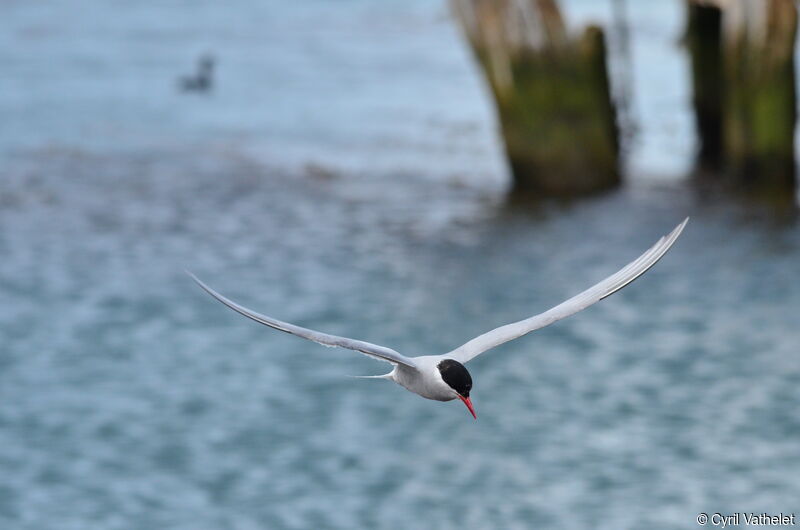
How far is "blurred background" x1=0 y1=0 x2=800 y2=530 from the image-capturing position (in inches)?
611

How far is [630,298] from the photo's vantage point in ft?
67.1

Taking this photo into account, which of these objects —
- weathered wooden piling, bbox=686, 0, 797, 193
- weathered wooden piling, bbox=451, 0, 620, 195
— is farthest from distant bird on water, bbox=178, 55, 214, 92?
weathered wooden piling, bbox=686, 0, 797, 193

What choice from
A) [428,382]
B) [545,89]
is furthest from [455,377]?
[545,89]

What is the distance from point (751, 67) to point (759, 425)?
830 centimetres

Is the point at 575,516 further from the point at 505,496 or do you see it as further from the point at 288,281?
the point at 288,281

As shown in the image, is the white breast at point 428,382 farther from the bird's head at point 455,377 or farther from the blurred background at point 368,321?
the blurred background at point 368,321

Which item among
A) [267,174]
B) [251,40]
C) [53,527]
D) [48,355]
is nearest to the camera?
[53,527]

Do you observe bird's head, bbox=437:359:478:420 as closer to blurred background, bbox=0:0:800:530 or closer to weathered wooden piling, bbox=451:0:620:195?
blurred background, bbox=0:0:800:530

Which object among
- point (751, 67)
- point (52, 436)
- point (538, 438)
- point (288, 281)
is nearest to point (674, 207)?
point (751, 67)

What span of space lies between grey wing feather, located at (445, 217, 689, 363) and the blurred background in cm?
746

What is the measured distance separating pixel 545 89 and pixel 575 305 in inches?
649

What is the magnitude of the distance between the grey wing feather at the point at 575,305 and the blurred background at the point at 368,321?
7461 mm

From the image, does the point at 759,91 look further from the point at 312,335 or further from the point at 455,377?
the point at 312,335

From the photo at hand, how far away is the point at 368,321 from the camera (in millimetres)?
19328
